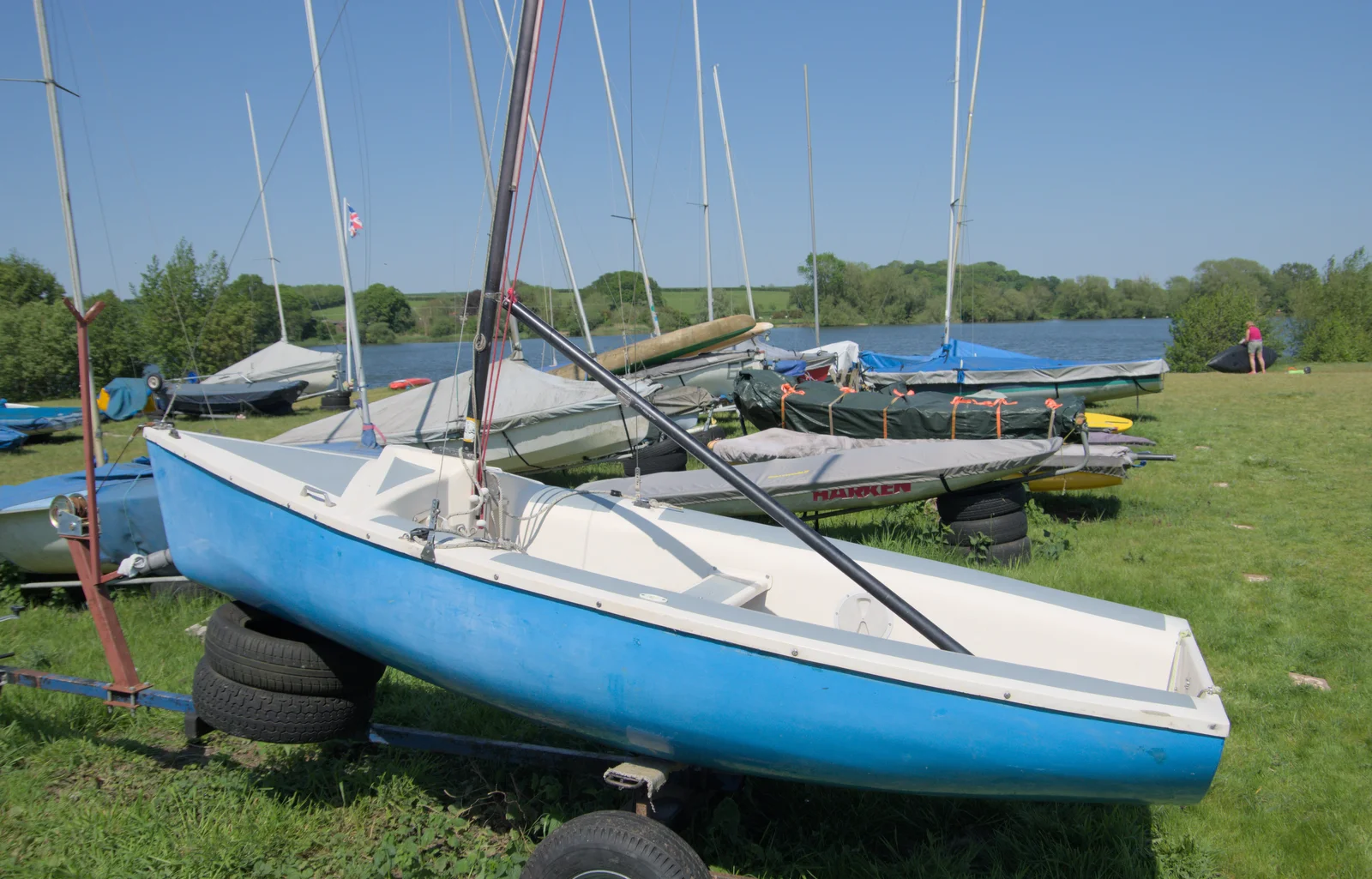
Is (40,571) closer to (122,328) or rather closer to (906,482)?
(906,482)

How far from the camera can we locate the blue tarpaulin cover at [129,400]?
588cm

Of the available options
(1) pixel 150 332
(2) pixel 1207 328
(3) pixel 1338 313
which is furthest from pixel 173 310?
(3) pixel 1338 313

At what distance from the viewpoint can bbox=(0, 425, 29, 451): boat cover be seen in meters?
13.1

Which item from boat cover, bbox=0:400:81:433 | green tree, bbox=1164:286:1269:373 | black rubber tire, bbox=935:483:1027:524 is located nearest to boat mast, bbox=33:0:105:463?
black rubber tire, bbox=935:483:1027:524

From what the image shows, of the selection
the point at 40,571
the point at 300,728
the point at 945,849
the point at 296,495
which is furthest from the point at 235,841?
the point at 40,571

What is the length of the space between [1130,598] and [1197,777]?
3.35 metres

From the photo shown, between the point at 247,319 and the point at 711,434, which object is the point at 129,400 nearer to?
the point at 711,434

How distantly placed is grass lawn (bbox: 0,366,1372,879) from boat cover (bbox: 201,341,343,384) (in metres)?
15.3

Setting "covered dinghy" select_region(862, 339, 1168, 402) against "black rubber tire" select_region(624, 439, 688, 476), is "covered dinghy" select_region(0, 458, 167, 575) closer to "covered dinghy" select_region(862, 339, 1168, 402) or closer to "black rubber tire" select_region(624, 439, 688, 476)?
"black rubber tire" select_region(624, 439, 688, 476)

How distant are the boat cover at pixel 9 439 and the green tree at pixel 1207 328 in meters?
29.2

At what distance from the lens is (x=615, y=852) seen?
2369 mm

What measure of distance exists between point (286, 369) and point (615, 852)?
20.0m

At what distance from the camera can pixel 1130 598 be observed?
5.21m

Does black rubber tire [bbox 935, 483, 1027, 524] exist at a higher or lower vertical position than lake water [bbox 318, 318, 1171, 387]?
higher
